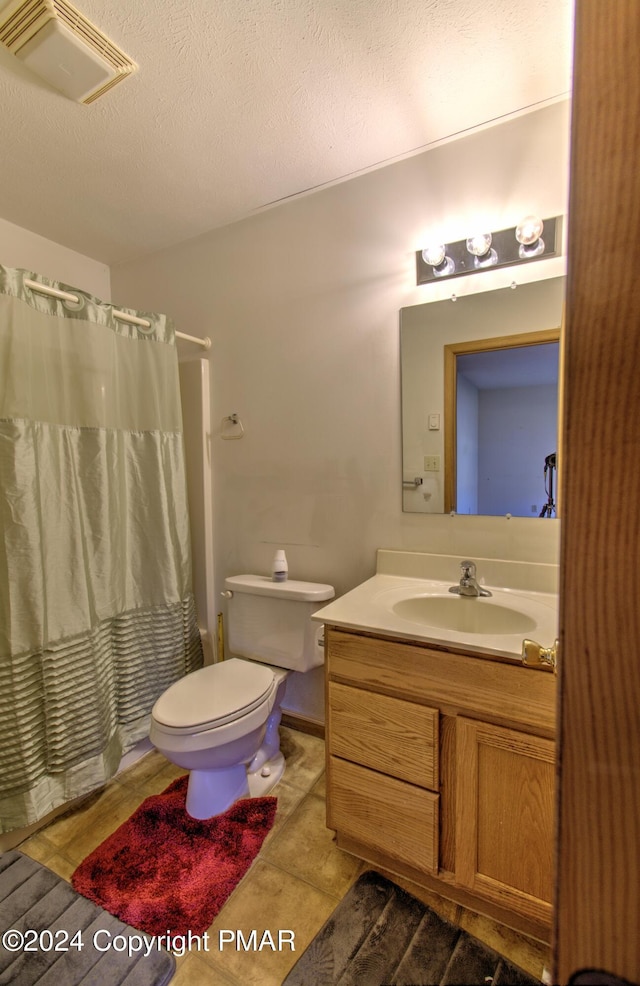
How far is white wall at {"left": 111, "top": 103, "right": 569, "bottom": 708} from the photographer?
144 centimetres

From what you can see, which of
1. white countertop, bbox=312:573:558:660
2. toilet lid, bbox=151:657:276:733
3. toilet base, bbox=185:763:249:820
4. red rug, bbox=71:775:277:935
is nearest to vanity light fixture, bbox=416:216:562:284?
white countertop, bbox=312:573:558:660

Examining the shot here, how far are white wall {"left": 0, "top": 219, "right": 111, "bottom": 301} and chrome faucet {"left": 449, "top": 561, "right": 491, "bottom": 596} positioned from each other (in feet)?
7.68

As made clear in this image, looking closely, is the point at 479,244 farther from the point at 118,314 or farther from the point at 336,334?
the point at 118,314

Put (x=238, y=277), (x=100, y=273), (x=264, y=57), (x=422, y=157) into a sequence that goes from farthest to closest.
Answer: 1. (x=100, y=273)
2. (x=238, y=277)
3. (x=422, y=157)
4. (x=264, y=57)

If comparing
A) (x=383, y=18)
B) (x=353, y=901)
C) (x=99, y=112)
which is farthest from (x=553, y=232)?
(x=353, y=901)

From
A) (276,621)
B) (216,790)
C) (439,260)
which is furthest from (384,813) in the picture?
(439,260)

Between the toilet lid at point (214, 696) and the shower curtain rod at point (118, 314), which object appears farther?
the shower curtain rod at point (118, 314)

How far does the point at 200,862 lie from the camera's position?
1.34m

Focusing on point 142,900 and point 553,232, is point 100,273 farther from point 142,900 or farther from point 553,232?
point 142,900

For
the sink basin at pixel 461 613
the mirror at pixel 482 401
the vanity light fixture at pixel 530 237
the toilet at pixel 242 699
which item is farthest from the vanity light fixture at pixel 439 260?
→ the toilet at pixel 242 699

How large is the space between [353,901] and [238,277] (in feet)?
7.70

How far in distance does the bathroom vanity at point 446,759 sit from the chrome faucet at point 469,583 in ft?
0.42

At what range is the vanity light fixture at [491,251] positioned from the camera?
1.35 meters

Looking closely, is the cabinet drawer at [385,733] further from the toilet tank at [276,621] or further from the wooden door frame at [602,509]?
the wooden door frame at [602,509]
